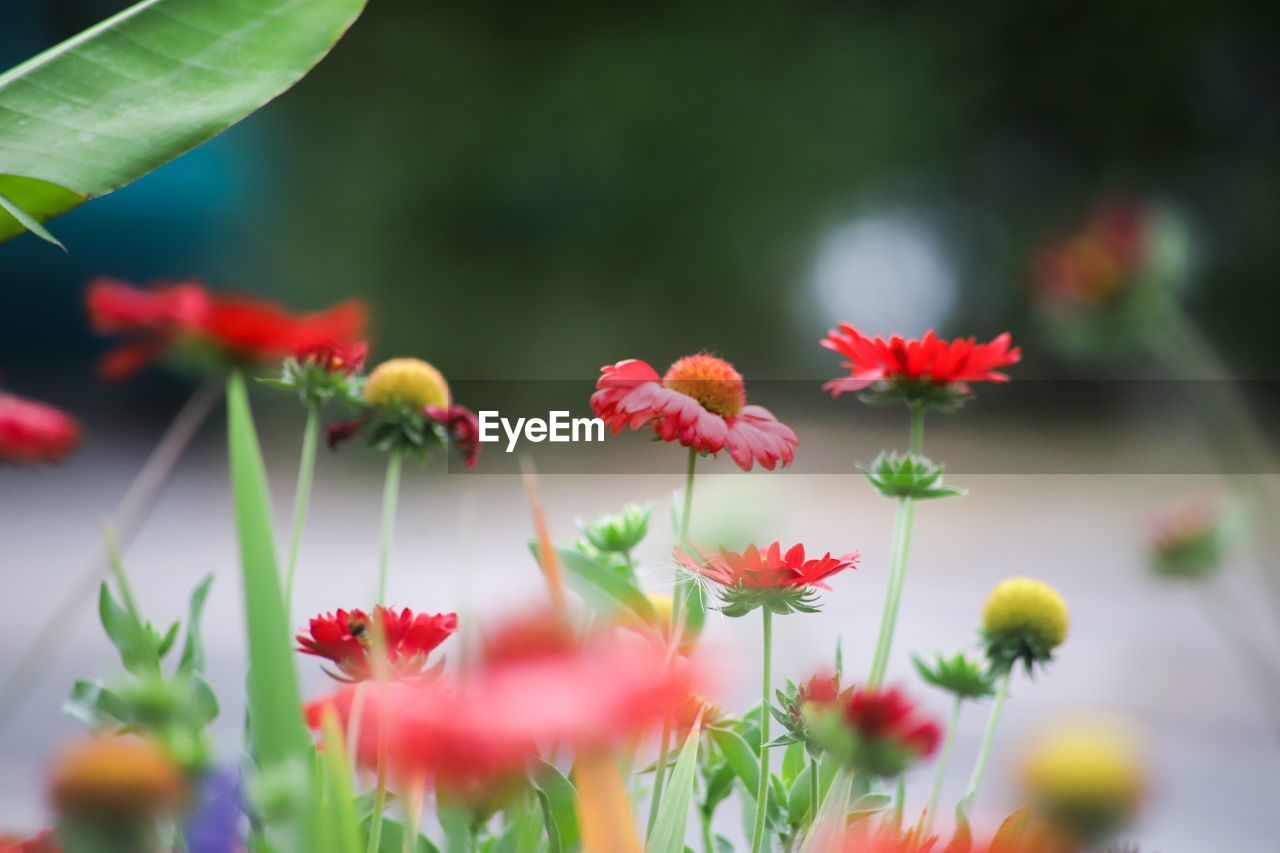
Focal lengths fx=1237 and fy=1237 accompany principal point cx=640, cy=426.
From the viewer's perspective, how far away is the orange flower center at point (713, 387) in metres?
0.30

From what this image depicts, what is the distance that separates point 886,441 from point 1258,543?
310 cm

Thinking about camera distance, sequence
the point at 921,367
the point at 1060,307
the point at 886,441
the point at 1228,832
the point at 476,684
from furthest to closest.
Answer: the point at 886,441
the point at 1228,832
the point at 1060,307
the point at 921,367
the point at 476,684

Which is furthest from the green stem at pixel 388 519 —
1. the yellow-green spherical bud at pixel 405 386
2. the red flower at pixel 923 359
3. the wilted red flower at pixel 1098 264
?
the wilted red flower at pixel 1098 264

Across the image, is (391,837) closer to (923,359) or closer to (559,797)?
(559,797)

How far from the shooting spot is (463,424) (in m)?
0.36

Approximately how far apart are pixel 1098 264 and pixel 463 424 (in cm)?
55

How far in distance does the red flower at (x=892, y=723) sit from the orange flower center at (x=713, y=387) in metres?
0.09

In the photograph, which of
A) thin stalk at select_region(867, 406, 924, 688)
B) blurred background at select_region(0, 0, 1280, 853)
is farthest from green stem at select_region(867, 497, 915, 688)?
blurred background at select_region(0, 0, 1280, 853)

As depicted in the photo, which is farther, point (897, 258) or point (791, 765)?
point (897, 258)

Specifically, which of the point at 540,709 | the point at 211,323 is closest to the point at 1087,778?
the point at 540,709

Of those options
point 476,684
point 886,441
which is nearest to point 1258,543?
point 476,684

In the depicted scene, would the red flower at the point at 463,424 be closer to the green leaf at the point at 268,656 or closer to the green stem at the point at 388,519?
the green stem at the point at 388,519

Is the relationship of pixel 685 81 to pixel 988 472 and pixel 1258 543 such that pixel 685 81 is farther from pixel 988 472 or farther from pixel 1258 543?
pixel 1258 543

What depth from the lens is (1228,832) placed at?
4.76 ft
